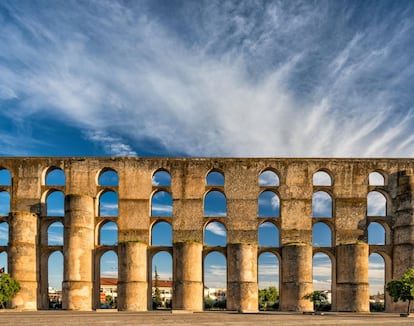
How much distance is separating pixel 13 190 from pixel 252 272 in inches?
756

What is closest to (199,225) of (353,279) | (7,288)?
(353,279)

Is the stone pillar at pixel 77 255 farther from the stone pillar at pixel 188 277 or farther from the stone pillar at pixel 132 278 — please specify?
the stone pillar at pixel 188 277

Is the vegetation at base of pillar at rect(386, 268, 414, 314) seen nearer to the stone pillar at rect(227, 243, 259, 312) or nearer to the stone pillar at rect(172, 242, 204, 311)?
the stone pillar at rect(227, 243, 259, 312)

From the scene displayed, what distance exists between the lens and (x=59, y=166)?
35656 millimetres

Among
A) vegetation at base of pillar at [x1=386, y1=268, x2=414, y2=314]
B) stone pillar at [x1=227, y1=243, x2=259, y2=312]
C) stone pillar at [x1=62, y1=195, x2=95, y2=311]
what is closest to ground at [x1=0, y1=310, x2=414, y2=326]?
vegetation at base of pillar at [x1=386, y1=268, x2=414, y2=314]

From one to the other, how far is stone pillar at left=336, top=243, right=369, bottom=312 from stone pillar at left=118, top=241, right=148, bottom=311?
45.1 feet

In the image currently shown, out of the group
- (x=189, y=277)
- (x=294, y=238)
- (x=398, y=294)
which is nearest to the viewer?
(x=398, y=294)

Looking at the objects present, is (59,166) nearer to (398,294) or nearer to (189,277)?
(189,277)

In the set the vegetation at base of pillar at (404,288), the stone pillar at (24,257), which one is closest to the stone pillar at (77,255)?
the stone pillar at (24,257)

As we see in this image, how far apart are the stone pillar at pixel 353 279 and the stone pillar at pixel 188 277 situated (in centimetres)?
984

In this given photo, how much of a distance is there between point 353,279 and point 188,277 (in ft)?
37.4

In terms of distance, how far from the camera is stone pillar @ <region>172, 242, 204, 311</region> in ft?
103

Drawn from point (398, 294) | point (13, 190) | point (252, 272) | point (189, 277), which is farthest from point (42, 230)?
point (398, 294)

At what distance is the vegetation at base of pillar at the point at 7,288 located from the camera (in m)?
29.0
